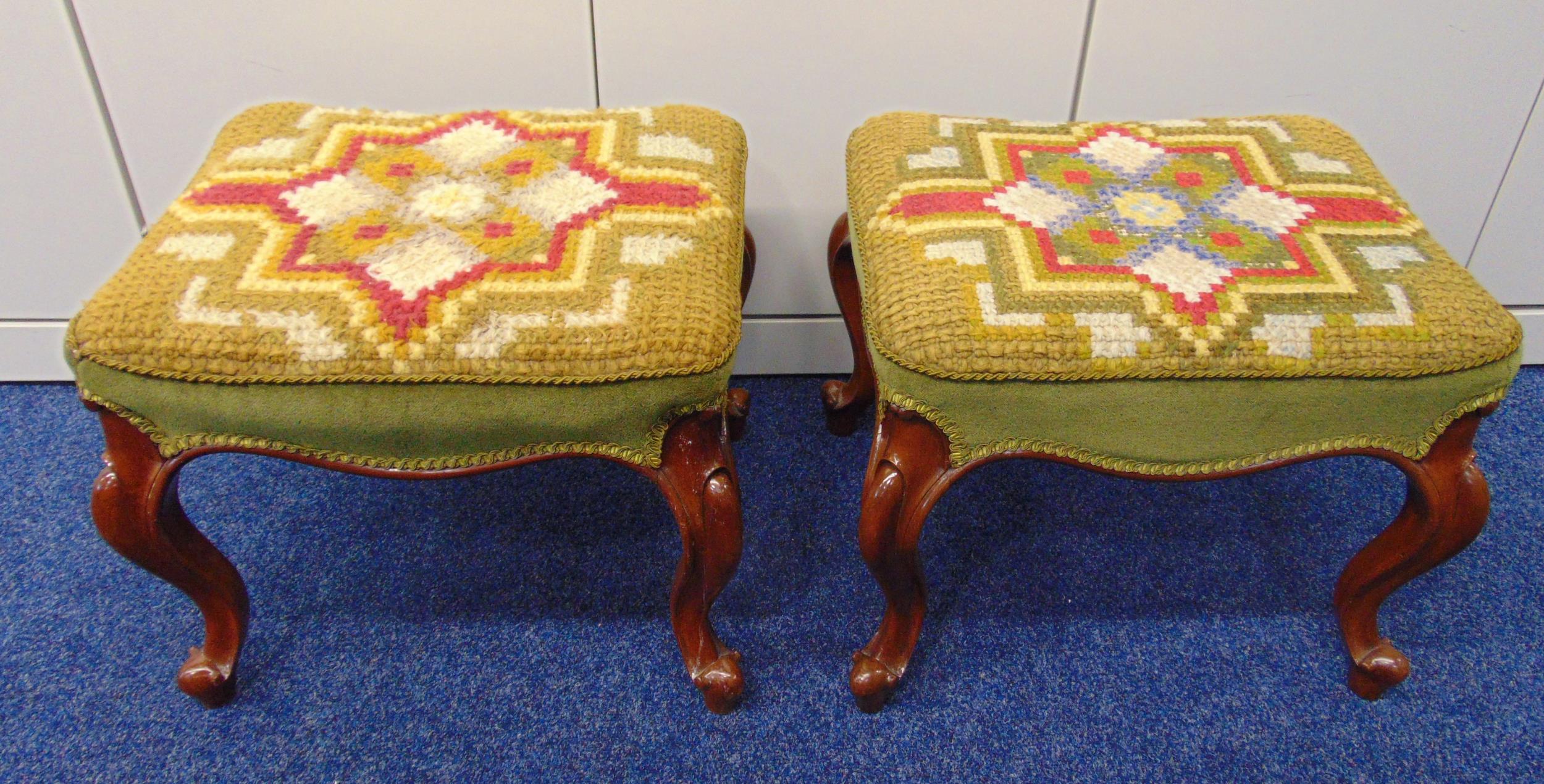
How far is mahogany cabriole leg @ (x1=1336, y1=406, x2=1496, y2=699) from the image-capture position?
79cm

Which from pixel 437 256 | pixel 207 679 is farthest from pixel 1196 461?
pixel 207 679

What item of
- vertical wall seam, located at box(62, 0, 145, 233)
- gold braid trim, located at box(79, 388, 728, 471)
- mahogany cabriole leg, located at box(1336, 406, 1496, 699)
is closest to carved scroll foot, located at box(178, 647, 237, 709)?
gold braid trim, located at box(79, 388, 728, 471)

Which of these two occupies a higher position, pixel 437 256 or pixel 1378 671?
pixel 437 256

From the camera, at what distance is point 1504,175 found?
1181 mm

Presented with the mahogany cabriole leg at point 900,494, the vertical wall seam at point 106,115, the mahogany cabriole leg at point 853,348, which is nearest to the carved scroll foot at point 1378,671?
the mahogany cabriole leg at point 900,494

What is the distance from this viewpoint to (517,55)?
107 centimetres

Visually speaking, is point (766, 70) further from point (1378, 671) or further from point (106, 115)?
point (1378, 671)

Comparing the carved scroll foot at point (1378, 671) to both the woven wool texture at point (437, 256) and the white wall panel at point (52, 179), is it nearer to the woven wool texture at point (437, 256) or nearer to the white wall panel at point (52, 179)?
the woven wool texture at point (437, 256)

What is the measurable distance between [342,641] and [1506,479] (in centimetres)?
125

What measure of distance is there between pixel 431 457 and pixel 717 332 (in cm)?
23

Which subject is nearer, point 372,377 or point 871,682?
point 372,377

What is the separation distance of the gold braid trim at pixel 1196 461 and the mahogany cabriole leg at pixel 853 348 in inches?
10.6

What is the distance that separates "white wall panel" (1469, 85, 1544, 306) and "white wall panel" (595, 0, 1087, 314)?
536 millimetres

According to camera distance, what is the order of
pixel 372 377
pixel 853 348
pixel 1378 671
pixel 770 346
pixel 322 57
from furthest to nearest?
1. pixel 770 346
2. pixel 853 348
3. pixel 322 57
4. pixel 1378 671
5. pixel 372 377
